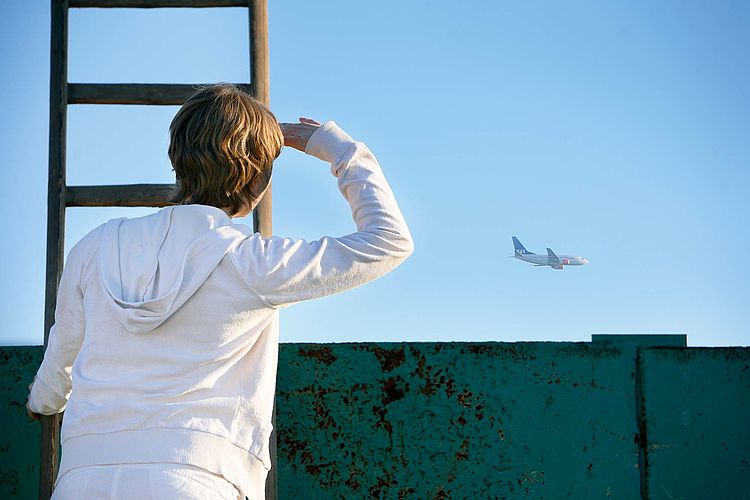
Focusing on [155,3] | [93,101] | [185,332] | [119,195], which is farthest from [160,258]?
[155,3]

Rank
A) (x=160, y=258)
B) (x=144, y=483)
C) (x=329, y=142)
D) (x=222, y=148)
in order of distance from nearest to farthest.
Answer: (x=144, y=483)
(x=160, y=258)
(x=222, y=148)
(x=329, y=142)

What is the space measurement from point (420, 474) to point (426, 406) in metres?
0.24

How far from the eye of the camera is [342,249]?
1801 mm

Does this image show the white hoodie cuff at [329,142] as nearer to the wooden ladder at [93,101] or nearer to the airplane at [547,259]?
the wooden ladder at [93,101]

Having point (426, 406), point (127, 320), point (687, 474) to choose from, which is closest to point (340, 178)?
point (127, 320)

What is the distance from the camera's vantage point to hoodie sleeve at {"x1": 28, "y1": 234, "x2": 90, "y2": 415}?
1818 millimetres

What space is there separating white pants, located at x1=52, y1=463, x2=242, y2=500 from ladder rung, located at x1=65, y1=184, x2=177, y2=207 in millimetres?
1764

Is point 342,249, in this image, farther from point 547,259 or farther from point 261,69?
point 547,259

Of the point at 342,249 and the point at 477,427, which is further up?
the point at 342,249

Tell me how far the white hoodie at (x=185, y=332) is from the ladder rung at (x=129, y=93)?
67.4 inches

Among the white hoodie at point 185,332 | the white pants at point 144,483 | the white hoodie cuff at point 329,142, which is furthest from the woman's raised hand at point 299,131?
the white pants at point 144,483

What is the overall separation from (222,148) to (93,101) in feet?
5.98

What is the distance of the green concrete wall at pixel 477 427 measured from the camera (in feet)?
10.5

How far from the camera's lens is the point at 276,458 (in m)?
3.15
